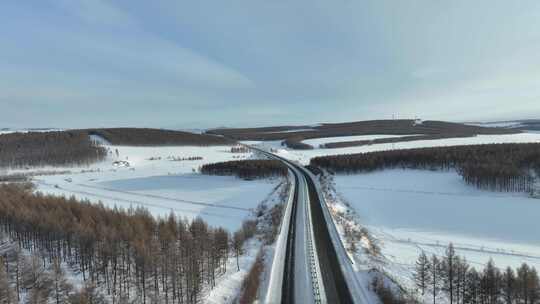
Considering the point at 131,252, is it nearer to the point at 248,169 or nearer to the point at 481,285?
the point at 481,285

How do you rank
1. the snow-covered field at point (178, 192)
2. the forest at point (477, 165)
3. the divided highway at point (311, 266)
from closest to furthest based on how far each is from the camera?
the divided highway at point (311, 266), the snow-covered field at point (178, 192), the forest at point (477, 165)

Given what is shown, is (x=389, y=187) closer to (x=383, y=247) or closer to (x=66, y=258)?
(x=383, y=247)

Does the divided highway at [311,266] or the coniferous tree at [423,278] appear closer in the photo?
the divided highway at [311,266]

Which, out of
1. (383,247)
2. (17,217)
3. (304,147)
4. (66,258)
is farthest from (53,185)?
(304,147)

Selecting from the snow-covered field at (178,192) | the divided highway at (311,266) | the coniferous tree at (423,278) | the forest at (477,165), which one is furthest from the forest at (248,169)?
the coniferous tree at (423,278)

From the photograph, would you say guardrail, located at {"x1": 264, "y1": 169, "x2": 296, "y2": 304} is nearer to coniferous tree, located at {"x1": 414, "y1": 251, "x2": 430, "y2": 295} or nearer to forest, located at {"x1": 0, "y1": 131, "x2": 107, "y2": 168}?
coniferous tree, located at {"x1": 414, "y1": 251, "x2": 430, "y2": 295}

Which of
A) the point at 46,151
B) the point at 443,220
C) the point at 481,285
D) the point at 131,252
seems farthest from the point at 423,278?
the point at 46,151

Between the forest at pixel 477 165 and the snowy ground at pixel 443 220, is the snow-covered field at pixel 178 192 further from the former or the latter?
the forest at pixel 477 165
